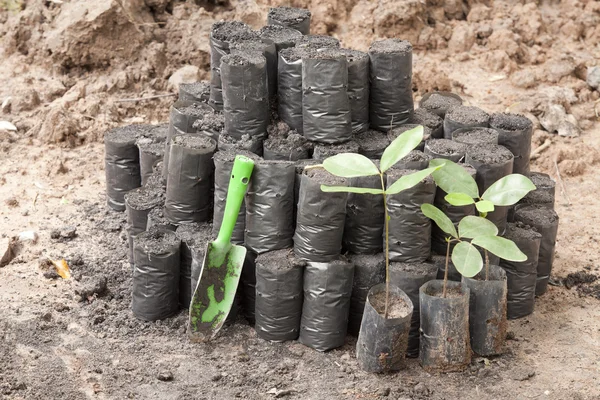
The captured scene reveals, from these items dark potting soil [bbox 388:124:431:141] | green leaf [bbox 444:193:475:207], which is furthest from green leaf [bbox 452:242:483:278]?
dark potting soil [bbox 388:124:431:141]

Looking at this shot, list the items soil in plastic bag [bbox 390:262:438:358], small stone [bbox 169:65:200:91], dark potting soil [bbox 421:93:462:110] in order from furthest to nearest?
small stone [bbox 169:65:200:91] < dark potting soil [bbox 421:93:462:110] < soil in plastic bag [bbox 390:262:438:358]

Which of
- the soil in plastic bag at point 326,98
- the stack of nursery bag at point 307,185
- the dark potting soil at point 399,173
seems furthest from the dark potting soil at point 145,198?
the dark potting soil at point 399,173

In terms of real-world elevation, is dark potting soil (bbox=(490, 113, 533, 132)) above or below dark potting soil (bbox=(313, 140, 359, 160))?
below

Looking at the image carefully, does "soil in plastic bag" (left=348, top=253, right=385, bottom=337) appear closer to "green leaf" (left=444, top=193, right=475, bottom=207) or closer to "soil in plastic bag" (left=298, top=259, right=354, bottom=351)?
"soil in plastic bag" (left=298, top=259, right=354, bottom=351)

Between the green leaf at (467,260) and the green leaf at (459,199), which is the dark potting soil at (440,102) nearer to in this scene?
the green leaf at (459,199)

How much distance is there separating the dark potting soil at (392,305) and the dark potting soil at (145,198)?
5.67 ft

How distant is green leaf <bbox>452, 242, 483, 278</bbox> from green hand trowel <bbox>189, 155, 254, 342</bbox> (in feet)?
4.40

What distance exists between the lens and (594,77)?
29.3 ft

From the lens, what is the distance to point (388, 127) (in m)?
6.21

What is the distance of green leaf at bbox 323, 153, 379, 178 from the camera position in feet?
16.0

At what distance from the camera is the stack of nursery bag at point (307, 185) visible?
5484 millimetres

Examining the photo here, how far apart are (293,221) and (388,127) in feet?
3.40

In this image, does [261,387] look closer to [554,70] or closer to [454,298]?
[454,298]

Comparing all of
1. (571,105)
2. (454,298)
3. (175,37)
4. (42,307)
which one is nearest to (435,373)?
(454,298)
